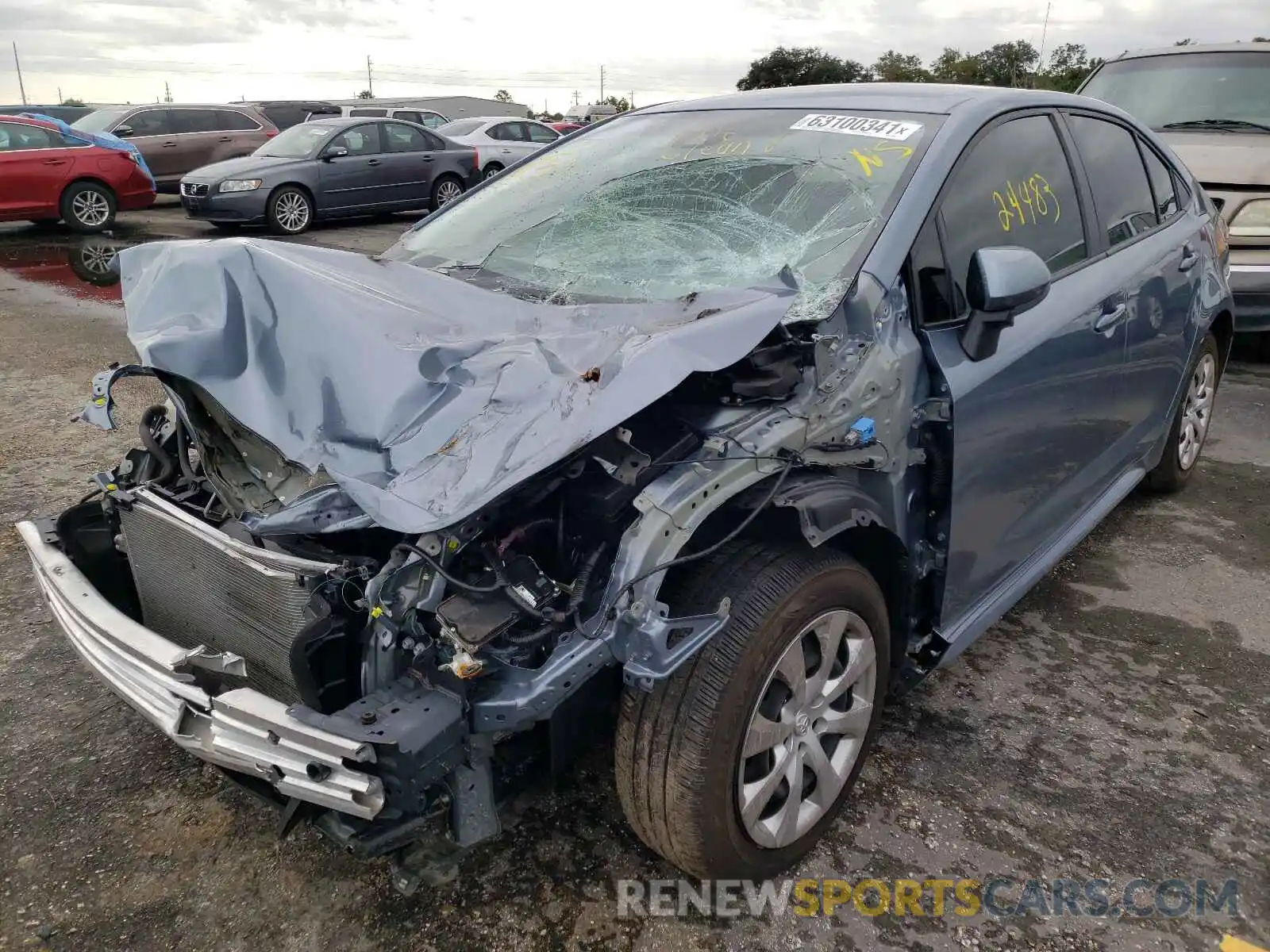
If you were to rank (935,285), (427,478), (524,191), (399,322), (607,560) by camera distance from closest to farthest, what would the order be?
(427,478), (607,560), (399,322), (935,285), (524,191)

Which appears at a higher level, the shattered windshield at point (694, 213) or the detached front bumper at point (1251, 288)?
the shattered windshield at point (694, 213)

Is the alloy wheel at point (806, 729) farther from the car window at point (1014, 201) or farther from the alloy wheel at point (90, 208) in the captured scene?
the alloy wheel at point (90, 208)

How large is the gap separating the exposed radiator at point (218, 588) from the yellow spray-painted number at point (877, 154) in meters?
1.78

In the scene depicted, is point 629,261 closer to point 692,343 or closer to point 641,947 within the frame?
point 692,343

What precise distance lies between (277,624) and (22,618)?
192 cm

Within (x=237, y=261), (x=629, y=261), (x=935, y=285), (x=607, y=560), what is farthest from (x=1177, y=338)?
(x=237, y=261)

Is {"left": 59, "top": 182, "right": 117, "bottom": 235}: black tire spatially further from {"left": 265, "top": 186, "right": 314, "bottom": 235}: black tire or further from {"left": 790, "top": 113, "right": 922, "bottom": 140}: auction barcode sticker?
{"left": 790, "top": 113, "right": 922, "bottom": 140}: auction barcode sticker

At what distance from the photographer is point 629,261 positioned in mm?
2625

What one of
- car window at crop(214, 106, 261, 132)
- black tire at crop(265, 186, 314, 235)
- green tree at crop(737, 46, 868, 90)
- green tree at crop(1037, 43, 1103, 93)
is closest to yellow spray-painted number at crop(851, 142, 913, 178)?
black tire at crop(265, 186, 314, 235)

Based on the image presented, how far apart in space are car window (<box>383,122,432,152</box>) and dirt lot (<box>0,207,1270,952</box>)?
35.7ft

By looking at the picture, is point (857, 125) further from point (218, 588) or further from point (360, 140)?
point (360, 140)

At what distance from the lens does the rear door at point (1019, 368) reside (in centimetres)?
240

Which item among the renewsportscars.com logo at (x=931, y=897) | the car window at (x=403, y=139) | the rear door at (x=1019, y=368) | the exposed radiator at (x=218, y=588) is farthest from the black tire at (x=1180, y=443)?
the car window at (x=403, y=139)

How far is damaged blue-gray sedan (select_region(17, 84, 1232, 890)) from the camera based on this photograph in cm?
175
